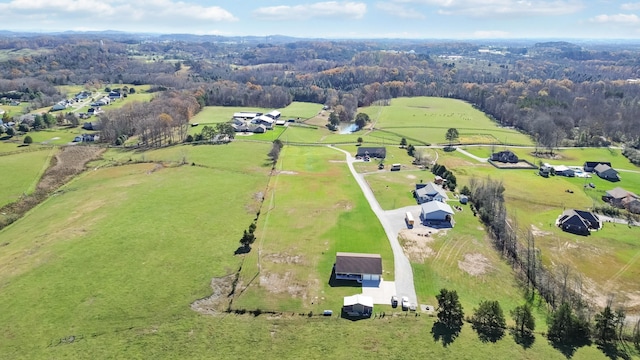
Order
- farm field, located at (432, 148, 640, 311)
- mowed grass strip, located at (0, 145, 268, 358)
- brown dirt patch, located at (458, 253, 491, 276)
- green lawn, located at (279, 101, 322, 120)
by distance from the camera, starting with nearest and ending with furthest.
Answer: mowed grass strip, located at (0, 145, 268, 358) < farm field, located at (432, 148, 640, 311) < brown dirt patch, located at (458, 253, 491, 276) < green lawn, located at (279, 101, 322, 120)

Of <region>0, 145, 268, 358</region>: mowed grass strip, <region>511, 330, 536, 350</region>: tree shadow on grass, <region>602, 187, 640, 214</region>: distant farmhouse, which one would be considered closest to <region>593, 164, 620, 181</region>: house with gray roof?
<region>602, 187, 640, 214</region>: distant farmhouse

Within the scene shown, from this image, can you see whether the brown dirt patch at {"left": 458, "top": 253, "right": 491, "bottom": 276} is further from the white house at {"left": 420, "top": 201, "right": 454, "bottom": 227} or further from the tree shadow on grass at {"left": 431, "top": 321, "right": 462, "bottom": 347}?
the tree shadow on grass at {"left": 431, "top": 321, "right": 462, "bottom": 347}

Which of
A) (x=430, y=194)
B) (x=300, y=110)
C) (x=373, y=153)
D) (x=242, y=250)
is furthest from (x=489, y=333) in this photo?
(x=300, y=110)

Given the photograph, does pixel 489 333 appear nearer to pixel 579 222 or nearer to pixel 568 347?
pixel 568 347

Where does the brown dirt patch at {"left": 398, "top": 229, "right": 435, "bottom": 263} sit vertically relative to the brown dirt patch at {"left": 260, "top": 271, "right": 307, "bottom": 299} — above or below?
above

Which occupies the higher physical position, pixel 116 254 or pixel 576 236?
pixel 576 236

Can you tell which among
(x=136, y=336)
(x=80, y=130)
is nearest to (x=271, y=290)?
(x=136, y=336)
